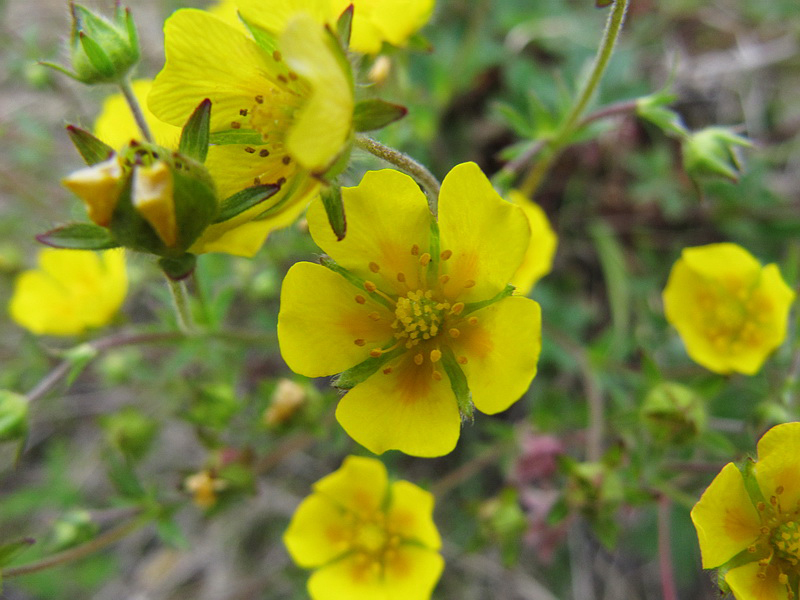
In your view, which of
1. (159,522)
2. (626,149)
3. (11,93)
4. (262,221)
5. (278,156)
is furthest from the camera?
(11,93)

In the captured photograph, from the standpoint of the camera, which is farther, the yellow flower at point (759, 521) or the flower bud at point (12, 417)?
the flower bud at point (12, 417)

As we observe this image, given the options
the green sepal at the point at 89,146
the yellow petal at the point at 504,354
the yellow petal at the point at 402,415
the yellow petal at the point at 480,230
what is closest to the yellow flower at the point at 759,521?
the yellow petal at the point at 504,354

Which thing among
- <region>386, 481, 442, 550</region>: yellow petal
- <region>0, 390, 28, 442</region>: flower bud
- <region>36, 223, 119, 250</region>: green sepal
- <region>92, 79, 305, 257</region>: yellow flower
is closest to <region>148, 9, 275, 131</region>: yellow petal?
<region>92, 79, 305, 257</region>: yellow flower

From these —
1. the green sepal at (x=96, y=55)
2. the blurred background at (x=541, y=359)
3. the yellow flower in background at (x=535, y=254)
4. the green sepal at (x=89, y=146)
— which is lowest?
the blurred background at (x=541, y=359)

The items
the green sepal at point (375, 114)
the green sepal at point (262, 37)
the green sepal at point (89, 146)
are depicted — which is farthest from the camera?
the green sepal at point (262, 37)

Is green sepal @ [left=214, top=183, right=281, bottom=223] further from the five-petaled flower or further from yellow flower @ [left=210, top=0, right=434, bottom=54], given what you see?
yellow flower @ [left=210, top=0, right=434, bottom=54]

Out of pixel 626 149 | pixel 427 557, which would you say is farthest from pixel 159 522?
pixel 626 149

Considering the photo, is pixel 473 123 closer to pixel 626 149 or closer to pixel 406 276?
pixel 626 149

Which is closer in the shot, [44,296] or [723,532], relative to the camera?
[723,532]

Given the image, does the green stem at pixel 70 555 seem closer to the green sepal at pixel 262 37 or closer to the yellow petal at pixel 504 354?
the yellow petal at pixel 504 354
